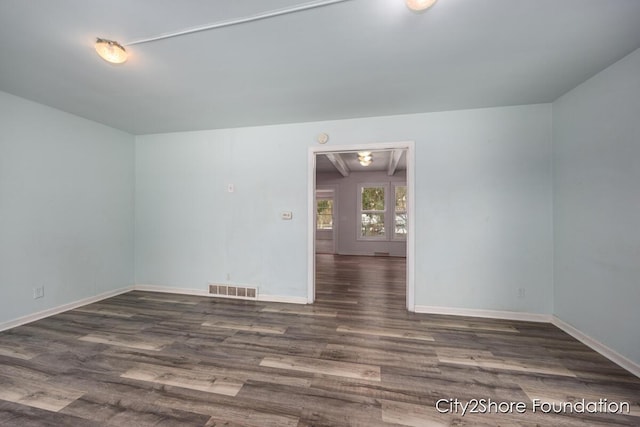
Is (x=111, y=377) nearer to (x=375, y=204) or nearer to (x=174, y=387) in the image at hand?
(x=174, y=387)

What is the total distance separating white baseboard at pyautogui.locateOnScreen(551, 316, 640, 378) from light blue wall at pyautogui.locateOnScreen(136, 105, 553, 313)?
22cm

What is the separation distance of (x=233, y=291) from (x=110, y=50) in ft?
9.48

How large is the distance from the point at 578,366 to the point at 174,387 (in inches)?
120

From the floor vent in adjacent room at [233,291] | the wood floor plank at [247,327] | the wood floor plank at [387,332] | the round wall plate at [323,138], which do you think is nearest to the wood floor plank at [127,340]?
the wood floor plank at [247,327]

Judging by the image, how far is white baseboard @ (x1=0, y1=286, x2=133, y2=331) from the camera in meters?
2.53

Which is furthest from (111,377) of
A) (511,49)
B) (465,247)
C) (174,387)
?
(511,49)

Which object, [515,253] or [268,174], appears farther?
[268,174]

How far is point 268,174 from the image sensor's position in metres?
3.42

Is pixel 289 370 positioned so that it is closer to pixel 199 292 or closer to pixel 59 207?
pixel 199 292

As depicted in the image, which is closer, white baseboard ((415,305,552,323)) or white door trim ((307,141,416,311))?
white baseboard ((415,305,552,323))

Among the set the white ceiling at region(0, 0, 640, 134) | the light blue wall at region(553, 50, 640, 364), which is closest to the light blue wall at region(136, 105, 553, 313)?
the light blue wall at region(553, 50, 640, 364)

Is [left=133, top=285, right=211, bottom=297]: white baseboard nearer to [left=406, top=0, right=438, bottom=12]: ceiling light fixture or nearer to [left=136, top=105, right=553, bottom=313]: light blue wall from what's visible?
[left=136, top=105, right=553, bottom=313]: light blue wall

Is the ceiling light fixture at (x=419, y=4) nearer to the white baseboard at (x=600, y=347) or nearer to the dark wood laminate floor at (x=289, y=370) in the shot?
the dark wood laminate floor at (x=289, y=370)

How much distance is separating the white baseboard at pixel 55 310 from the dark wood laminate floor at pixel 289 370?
0.11 m
